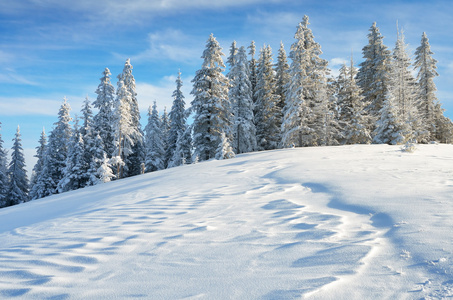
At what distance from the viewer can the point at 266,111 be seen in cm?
3247

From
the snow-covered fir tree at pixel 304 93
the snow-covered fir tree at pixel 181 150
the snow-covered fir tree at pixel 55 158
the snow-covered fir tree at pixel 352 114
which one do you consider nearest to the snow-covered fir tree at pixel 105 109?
the snow-covered fir tree at pixel 55 158

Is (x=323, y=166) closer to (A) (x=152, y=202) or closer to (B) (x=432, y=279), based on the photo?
(A) (x=152, y=202)

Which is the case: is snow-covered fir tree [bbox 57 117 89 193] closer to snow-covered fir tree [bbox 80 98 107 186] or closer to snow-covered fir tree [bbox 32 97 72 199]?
snow-covered fir tree [bbox 80 98 107 186]

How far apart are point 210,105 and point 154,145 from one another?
18.4 m

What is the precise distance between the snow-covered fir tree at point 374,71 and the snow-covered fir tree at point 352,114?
398 centimetres

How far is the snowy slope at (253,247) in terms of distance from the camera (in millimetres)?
2963

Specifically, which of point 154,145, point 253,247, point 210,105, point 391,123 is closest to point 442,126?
point 391,123

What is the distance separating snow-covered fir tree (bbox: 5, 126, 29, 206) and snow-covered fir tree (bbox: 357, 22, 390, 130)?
4770 centimetres

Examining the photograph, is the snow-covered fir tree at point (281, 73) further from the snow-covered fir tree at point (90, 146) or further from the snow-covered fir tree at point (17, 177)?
the snow-covered fir tree at point (17, 177)

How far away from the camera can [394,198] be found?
18.5 feet

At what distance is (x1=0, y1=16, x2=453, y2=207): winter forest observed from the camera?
82.9 ft

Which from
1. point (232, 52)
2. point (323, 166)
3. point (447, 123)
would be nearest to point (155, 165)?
point (232, 52)

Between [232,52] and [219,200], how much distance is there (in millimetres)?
32325

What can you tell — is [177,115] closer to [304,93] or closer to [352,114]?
[304,93]
